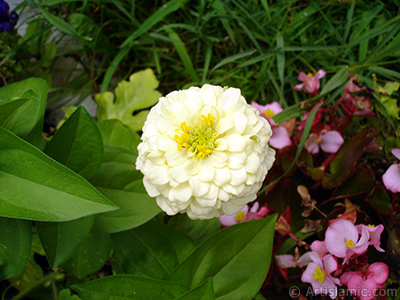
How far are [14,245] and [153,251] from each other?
29 centimetres

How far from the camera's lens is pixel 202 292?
0.59 metres

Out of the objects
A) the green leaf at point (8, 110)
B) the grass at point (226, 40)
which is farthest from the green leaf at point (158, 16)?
the green leaf at point (8, 110)

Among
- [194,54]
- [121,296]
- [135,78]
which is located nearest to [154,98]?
[135,78]

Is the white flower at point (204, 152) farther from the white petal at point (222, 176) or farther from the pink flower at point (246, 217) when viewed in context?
the pink flower at point (246, 217)

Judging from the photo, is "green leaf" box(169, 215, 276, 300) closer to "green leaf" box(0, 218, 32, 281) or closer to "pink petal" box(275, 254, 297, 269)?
"pink petal" box(275, 254, 297, 269)

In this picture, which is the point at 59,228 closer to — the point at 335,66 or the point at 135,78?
the point at 135,78

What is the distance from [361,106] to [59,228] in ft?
2.59

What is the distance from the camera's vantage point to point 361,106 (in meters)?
0.90

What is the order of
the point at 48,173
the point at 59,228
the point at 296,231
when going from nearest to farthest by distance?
the point at 48,173
the point at 59,228
the point at 296,231

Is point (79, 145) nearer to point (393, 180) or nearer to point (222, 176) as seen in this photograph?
point (222, 176)

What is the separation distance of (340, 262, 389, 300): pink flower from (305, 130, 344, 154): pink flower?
314 millimetres

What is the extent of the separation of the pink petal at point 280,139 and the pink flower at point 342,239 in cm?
26

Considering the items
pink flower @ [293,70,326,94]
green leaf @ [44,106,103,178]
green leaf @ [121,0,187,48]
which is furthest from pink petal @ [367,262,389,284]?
green leaf @ [121,0,187,48]

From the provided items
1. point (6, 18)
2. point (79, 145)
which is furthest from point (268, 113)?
point (6, 18)
